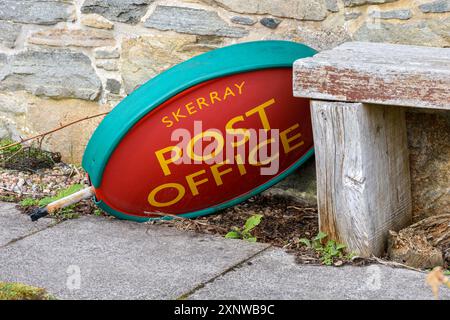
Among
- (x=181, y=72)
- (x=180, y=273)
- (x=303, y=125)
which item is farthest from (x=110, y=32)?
(x=180, y=273)

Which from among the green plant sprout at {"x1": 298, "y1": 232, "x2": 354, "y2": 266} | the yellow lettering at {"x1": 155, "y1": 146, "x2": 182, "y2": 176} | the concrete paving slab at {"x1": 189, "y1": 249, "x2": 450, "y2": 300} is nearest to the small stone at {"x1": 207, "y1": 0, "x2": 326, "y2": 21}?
the yellow lettering at {"x1": 155, "y1": 146, "x2": 182, "y2": 176}

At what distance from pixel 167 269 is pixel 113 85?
135 centimetres

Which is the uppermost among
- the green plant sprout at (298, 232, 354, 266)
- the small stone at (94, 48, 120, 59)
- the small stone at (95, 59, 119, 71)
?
the small stone at (94, 48, 120, 59)

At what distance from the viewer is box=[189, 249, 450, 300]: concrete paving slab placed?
2.85 metres

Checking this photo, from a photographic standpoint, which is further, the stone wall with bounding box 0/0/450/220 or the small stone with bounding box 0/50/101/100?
the small stone with bounding box 0/50/101/100

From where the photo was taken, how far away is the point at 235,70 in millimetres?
3406

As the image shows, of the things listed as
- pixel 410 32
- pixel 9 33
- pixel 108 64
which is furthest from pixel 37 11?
pixel 410 32

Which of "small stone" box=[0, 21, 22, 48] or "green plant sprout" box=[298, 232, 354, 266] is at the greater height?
"small stone" box=[0, 21, 22, 48]

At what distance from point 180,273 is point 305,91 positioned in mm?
801

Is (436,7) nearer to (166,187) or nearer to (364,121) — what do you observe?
(364,121)

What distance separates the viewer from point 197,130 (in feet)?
11.3

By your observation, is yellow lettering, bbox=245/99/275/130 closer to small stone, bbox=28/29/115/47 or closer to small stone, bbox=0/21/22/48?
small stone, bbox=28/29/115/47

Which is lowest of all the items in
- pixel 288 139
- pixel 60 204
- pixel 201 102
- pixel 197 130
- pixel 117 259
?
pixel 117 259

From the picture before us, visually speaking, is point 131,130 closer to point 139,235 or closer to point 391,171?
point 139,235
